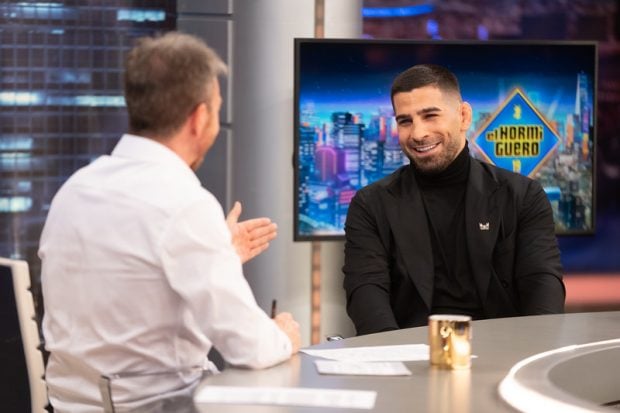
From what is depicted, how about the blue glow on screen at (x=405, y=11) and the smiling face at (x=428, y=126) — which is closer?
the smiling face at (x=428, y=126)

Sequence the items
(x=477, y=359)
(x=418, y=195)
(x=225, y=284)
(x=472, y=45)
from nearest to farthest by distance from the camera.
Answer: (x=225, y=284), (x=477, y=359), (x=418, y=195), (x=472, y=45)

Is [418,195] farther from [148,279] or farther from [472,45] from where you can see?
[148,279]

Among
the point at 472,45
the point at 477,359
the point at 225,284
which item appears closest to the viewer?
the point at 225,284

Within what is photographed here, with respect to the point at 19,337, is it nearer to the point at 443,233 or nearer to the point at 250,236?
the point at 250,236

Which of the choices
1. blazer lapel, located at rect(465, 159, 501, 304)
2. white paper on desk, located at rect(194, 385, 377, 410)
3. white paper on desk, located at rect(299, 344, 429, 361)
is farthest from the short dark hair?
white paper on desk, located at rect(194, 385, 377, 410)

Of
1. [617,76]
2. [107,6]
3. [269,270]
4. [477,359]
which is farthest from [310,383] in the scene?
[617,76]

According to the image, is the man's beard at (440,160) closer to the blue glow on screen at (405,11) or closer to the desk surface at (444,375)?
the desk surface at (444,375)

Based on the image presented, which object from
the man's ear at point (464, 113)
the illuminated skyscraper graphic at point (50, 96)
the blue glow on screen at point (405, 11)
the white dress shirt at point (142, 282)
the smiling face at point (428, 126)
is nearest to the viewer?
the white dress shirt at point (142, 282)

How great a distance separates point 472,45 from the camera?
4.56 m

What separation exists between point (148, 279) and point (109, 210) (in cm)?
14

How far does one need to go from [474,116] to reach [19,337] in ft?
8.82

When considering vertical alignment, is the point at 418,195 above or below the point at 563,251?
above

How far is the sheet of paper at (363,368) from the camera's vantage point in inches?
77.4

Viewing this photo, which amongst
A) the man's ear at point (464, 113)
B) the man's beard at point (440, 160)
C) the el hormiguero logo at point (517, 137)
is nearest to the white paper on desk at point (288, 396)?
the man's beard at point (440, 160)
